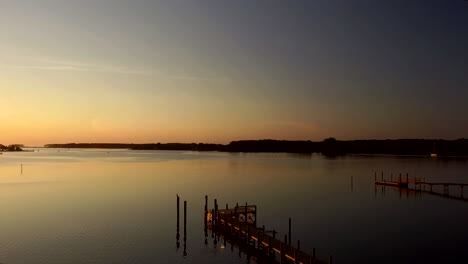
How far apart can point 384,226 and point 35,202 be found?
49719mm

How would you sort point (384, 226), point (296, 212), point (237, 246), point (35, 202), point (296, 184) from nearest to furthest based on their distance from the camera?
point (237, 246) → point (384, 226) → point (296, 212) → point (35, 202) → point (296, 184)

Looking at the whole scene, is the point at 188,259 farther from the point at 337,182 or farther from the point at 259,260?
the point at 337,182

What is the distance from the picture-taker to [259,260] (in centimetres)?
3111

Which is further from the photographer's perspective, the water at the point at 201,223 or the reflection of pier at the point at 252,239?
the water at the point at 201,223

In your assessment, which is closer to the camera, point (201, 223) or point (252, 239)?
point (252, 239)

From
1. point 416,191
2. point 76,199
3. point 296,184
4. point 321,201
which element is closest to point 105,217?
point 76,199

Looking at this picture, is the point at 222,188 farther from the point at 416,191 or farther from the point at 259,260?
the point at 259,260

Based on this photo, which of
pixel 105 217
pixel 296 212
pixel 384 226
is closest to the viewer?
pixel 384 226

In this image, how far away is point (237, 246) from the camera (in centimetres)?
3525

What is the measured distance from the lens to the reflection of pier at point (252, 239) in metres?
27.1

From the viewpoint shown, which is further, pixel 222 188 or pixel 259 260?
pixel 222 188

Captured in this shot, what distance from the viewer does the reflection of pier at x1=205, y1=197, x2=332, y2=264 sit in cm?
2712

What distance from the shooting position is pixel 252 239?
36.6m

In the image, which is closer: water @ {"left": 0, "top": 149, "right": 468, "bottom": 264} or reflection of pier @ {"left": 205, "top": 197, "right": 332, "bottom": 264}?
reflection of pier @ {"left": 205, "top": 197, "right": 332, "bottom": 264}
